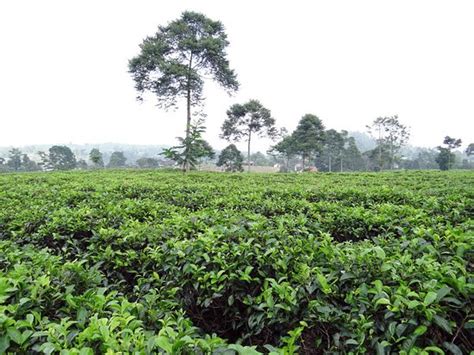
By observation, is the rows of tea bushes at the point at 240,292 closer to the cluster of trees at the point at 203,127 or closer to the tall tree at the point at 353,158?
the cluster of trees at the point at 203,127

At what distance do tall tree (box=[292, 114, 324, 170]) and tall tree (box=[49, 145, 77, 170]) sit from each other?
31843 mm

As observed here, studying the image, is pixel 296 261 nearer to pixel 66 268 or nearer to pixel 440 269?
pixel 440 269

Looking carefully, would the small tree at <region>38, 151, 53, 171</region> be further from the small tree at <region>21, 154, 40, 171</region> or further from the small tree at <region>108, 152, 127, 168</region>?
the small tree at <region>108, 152, 127, 168</region>

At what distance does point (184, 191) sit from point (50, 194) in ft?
7.41

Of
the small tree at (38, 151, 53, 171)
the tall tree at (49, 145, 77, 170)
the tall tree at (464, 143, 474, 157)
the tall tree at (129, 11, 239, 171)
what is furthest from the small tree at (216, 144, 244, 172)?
the tall tree at (464, 143, 474, 157)

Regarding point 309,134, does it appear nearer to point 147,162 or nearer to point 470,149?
point 147,162

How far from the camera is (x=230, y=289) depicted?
1.96m

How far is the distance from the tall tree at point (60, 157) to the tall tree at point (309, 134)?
31843 millimetres

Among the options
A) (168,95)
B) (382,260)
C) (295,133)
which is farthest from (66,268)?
(295,133)

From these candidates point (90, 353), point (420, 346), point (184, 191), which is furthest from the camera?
point (184, 191)

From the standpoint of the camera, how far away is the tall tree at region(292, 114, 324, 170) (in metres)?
34.8

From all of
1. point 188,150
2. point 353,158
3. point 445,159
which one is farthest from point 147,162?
point 445,159

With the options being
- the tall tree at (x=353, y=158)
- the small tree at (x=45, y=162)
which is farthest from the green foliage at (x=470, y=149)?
the small tree at (x=45, y=162)

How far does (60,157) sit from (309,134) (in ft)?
114
